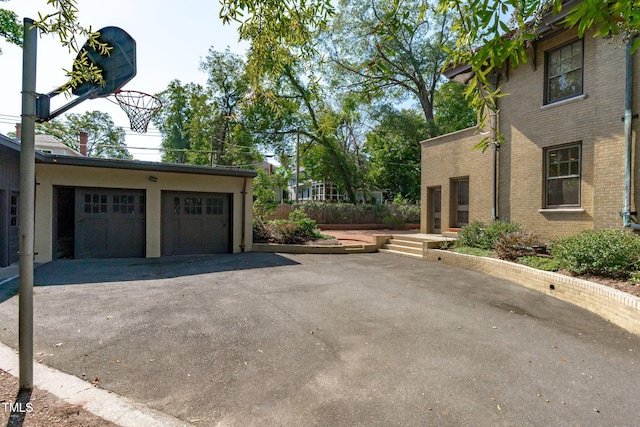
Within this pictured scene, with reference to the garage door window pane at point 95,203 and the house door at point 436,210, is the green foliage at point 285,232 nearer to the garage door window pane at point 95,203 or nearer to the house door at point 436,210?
the house door at point 436,210

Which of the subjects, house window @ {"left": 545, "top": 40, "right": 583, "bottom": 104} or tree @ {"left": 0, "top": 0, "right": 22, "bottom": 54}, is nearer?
tree @ {"left": 0, "top": 0, "right": 22, "bottom": 54}

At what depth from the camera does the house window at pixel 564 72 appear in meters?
8.33

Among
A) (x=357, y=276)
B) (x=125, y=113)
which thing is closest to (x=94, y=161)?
(x=125, y=113)

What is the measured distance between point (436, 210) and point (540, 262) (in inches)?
255

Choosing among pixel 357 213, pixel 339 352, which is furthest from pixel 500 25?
pixel 357 213

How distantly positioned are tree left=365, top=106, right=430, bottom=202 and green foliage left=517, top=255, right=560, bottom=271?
17.4 metres

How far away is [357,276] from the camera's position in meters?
7.31

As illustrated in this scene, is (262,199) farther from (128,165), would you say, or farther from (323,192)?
(323,192)

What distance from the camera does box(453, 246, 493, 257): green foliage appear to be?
8364 millimetres

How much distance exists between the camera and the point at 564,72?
8.62m

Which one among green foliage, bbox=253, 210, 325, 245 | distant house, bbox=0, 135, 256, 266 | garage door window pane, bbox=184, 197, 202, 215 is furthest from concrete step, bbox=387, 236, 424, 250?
garage door window pane, bbox=184, 197, 202, 215

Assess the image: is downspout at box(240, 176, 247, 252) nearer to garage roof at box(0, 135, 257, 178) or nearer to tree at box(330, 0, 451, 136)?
garage roof at box(0, 135, 257, 178)

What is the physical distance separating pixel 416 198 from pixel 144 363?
2623 centimetres

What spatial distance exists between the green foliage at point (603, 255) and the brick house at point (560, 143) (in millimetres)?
1952
